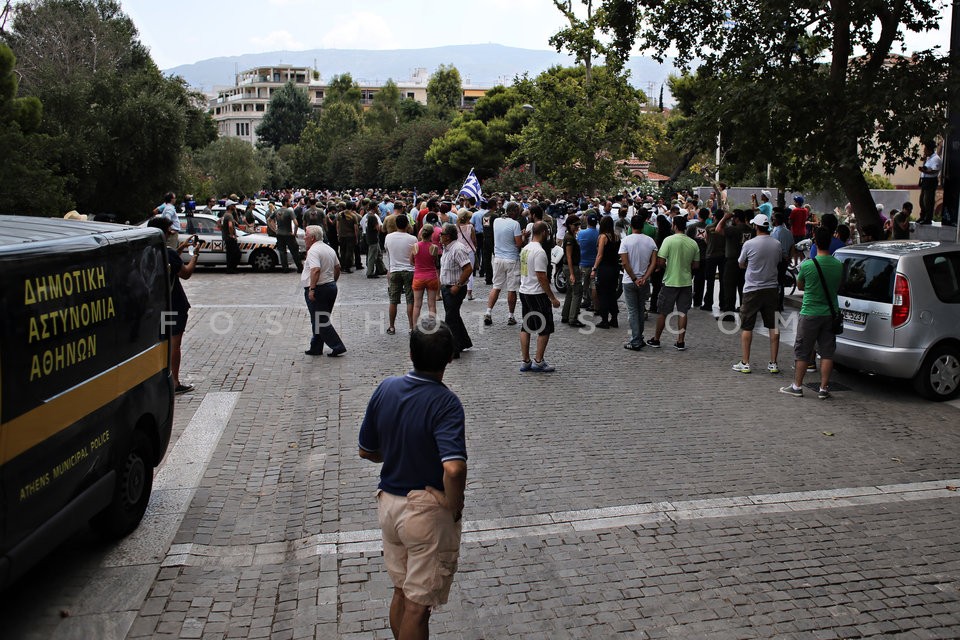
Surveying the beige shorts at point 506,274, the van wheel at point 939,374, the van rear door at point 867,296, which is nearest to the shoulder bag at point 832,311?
the van rear door at point 867,296

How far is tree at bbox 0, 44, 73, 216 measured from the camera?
69.9ft

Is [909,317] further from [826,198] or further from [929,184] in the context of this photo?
[826,198]

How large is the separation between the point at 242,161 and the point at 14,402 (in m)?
50.2

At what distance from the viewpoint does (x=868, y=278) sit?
32.1 ft

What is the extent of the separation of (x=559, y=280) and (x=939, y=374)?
8.29 m

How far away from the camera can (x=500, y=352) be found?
11.9 metres

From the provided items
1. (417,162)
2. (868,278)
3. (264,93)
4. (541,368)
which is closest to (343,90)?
(417,162)

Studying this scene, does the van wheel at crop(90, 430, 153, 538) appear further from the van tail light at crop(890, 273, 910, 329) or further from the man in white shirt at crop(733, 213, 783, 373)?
the van tail light at crop(890, 273, 910, 329)

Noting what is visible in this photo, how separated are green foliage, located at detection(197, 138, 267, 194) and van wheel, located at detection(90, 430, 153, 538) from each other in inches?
1828

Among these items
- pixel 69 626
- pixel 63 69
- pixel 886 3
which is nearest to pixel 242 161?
pixel 63 69

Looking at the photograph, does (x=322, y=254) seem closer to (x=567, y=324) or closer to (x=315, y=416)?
(x=315, y=416)

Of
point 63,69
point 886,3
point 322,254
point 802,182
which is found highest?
point 63,69

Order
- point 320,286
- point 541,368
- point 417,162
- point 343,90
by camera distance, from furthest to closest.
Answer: point 343,90, point 417,162, point 320,286, point 541,368

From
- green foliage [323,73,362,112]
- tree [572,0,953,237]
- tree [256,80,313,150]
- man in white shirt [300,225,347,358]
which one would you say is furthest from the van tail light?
tree [256,80,313,150]
